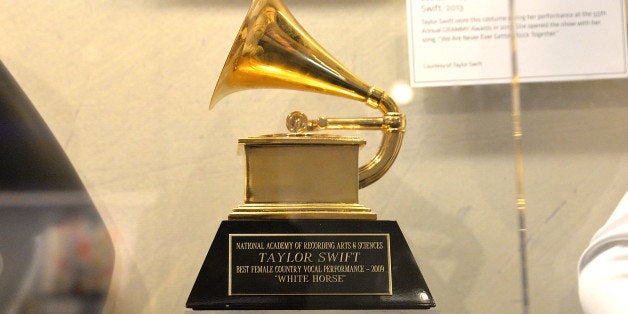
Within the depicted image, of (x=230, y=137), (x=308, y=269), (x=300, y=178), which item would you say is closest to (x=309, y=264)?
(x=308, y=269)

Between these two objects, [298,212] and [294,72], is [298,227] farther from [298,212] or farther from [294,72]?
[294,72]

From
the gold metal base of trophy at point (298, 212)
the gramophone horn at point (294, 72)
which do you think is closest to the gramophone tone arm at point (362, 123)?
the gramophone horn at point (294, 72)

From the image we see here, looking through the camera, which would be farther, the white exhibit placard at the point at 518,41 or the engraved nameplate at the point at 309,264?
the white exhibit placard at the point at 518,41

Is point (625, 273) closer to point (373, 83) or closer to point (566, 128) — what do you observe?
point (566, 128)

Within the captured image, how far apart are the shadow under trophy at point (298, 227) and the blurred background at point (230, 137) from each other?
199 millimetres

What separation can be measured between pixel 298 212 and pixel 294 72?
21 centimetres

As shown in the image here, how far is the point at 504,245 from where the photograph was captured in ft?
4.17

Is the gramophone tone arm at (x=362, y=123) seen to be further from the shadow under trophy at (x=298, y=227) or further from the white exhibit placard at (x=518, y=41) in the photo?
the white exhibit placard at (x=518, y=41)

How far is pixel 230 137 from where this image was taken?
52.0 inches

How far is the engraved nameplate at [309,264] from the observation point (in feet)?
3.37

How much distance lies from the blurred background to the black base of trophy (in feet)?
0.78

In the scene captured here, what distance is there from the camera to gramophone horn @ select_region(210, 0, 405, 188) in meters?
1.12

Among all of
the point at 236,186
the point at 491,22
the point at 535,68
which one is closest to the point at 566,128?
the point at 535,68

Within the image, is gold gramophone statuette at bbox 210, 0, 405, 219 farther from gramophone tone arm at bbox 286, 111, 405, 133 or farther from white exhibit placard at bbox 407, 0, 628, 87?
white exhibit placard at bbox 407, 0, 628, 87
